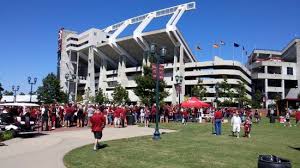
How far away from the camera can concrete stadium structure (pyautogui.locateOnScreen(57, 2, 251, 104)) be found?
10062 centimetres

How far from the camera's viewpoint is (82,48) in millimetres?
138625

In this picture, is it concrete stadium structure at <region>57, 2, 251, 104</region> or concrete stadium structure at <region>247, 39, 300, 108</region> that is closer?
concrete stadium structure at <region>57, 2, 251, 104</region>

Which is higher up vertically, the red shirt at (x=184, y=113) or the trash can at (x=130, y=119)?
the red shirt at (x=184, y=113)

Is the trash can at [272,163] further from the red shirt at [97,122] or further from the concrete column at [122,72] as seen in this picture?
the concrete column at [122,72]

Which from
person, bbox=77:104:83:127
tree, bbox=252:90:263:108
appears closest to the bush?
person, bbox=77:104:83:127

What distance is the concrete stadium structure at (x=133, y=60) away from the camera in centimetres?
10062

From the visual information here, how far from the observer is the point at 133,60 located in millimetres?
121000

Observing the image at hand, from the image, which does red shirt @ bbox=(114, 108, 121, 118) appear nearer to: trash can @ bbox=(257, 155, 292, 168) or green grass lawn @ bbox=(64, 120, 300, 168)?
green grass lawn @ bbox=(64, 120, 300, 168)

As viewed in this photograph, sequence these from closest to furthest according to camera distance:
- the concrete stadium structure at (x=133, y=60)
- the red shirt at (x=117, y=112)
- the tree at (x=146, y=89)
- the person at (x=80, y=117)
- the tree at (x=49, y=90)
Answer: the person at (x=80, y=117) < the red shirt at (x=117, y=112) < the tree at (x=146, y=89) < the tree at (x=49, y=90) < the concrete stadium structure at (x=133, y=60)

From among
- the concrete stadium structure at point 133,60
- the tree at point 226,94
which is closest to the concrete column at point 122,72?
the concrete stadium structure at point 133,60

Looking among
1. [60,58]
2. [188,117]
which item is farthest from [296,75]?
[60,58]

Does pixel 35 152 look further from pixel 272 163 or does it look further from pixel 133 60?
pixel 133 60

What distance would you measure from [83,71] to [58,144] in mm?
137772

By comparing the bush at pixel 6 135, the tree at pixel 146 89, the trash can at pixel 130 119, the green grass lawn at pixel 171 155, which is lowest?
the green grass lawn at pixel 171 155
